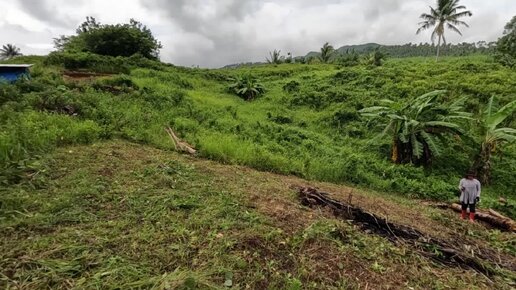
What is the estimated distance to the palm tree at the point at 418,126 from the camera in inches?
398

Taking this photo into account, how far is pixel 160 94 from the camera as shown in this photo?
12523mm

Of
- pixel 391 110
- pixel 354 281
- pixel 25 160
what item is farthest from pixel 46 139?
pixel 391 110

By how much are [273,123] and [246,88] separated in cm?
579

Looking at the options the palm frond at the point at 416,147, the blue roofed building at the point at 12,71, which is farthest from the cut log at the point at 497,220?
the blue roofed building at the point at 12,71

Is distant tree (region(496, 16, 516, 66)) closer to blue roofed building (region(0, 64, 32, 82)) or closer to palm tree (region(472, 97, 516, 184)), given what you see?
palm tree (region(472, 97, 516, 184))

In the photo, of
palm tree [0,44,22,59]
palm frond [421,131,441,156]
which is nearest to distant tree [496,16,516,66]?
palm frond [421,131,441,156]

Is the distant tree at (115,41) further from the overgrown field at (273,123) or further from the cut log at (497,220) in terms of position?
the cut log at (497,220)

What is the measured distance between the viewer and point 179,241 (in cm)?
332

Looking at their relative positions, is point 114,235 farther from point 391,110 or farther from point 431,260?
point 391,110

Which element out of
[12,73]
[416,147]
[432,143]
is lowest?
[416,147]

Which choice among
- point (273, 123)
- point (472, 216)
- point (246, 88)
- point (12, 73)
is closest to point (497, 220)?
point (472, 216)

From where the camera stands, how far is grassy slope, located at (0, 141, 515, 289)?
2746 mm

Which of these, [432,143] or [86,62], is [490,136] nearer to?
[432,143]

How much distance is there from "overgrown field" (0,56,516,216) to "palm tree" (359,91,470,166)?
484mm
